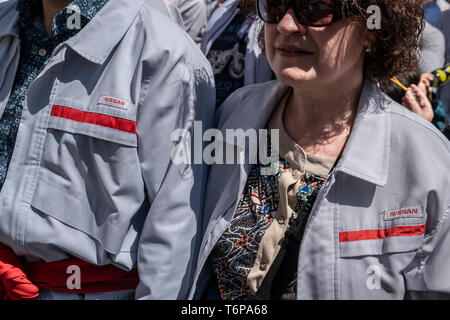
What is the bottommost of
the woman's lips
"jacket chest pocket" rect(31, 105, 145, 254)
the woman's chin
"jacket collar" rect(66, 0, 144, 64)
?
"jacket chest pocket" rect(31, 105, 145, 254)

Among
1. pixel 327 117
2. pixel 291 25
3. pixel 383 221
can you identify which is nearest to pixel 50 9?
pixel 291 25

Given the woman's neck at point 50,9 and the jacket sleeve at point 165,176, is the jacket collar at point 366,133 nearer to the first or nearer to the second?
the jacket sleeve at point 165,176

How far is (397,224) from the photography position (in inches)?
60.5

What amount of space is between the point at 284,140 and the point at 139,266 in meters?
0.70

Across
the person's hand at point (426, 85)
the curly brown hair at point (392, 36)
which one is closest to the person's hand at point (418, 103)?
the person's hand at point (426, 85)

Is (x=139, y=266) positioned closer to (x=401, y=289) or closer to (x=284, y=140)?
(x=284, y=140)

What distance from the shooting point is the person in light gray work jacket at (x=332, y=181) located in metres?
1.55

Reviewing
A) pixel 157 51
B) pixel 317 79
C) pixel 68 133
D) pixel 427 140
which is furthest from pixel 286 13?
pixel 68 133

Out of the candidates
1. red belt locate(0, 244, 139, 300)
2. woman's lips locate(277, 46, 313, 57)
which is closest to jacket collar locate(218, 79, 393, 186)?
woman's lips locate(277, 46, 313, 57)

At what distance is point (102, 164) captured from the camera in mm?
1686

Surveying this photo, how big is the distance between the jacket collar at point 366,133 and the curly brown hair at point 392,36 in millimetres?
73

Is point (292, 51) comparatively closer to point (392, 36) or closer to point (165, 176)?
point (392, 36)

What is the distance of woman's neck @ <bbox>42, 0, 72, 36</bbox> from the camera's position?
1845 mm

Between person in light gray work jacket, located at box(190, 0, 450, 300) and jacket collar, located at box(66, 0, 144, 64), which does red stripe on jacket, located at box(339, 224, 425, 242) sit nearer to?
person in light gray work jacket, located at box(190, 0, 450, 300)
